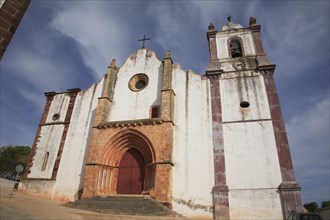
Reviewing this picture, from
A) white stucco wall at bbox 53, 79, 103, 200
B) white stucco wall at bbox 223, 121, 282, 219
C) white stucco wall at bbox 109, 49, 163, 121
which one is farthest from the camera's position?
white stucco wall at bbox 109, 49, 163, 121

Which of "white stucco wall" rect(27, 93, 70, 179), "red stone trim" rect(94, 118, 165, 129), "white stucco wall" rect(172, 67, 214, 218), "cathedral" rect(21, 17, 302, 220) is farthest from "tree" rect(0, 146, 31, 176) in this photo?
"white stucco wall" rect(172, 67, 214, 218)

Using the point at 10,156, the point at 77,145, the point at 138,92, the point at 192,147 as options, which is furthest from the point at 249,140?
the point at 10,156

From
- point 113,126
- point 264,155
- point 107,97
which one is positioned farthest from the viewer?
point 107,97

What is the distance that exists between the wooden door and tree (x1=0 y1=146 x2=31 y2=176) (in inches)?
1237

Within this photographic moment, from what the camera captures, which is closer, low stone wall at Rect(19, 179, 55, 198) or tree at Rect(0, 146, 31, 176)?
low stone wall at Rect(19, 179, 55, 198)

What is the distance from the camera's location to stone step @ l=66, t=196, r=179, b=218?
10938 mm

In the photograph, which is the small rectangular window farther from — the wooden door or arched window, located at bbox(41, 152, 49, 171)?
arched window, located at bbox(41, 152, 49, 171)

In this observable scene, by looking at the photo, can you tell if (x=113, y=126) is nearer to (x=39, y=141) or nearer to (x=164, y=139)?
(x=164, y=139)

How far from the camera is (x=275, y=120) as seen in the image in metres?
12.9

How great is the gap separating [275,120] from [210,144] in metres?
3.83

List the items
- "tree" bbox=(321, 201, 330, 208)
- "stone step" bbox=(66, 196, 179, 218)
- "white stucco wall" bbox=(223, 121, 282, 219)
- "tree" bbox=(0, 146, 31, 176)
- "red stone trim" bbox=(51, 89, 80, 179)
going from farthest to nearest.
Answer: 1. "tree" bbox=(0, 146, 31, 176)
2. "tree" bbox=(321, 201, 330, 208)
3. "red stone trim" bbox=(51, 89, 80, 179)
4. "white stucco wall" bbox=(223, 121, 282, 219)
5. "stone step" bbox=(66, 196, 179, 218)

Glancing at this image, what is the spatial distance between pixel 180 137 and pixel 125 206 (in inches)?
196

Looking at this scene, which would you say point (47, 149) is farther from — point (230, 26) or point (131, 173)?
point (230, 26)

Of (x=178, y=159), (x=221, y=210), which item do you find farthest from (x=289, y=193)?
(x=178, y=159)
